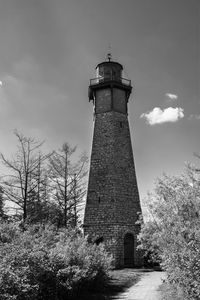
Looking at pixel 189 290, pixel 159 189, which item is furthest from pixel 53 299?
pixel 159 189

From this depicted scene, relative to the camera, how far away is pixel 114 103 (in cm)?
2836

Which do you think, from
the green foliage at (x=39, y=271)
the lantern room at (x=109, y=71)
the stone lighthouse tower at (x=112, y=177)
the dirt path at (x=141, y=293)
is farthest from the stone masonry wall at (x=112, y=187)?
the green foliage at (x=39, y=271)

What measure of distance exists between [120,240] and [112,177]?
191 inches

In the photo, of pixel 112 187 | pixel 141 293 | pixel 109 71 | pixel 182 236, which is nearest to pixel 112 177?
pixel 112 187

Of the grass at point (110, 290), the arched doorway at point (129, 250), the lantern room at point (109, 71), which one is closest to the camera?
the grass at point (110, 290)

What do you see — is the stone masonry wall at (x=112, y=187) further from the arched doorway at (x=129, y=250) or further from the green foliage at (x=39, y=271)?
the green foliage at (x=39, y=271)

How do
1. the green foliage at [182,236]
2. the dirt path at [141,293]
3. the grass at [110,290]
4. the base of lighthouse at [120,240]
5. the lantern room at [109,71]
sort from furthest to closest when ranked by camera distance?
the lantern room at [109,71] < the base of lighthouse at [120,240] < the dirt path at [141,293] < the grass at [110,290] < the green foliage at [182,236]

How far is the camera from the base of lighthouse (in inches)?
974

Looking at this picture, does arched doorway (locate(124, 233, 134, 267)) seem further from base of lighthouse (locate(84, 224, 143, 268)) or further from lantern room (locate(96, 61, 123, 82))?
lantern room (locate(96, 61, 123, 82))

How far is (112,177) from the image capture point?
2603cm

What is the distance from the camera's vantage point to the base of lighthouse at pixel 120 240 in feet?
81.2

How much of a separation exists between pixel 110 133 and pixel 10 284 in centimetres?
2117

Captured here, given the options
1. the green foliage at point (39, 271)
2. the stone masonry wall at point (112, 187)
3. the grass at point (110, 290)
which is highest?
the stone masonry wall at point (112, 187)

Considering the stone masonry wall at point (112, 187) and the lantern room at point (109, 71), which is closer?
the stone masonry wall at point (112, 187)
